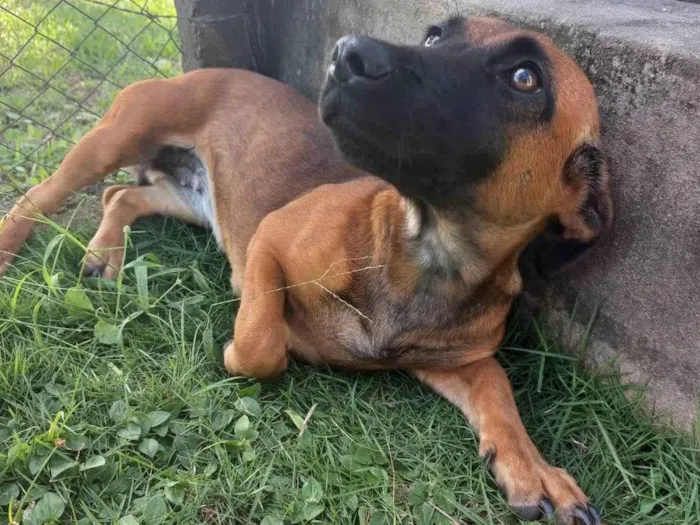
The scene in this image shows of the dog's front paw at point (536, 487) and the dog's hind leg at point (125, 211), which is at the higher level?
the dog's hind leg at point (125, 211)

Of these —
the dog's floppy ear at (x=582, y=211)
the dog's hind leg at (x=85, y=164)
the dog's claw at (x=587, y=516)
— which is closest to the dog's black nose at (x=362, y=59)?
the dog's floppy ear at (x=582, y=211)

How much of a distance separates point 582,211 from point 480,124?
0.61 metres

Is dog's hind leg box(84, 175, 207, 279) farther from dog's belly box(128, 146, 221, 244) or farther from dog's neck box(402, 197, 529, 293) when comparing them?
dog's neck box(402, 197, 529, 293)

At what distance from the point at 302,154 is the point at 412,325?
119 cm

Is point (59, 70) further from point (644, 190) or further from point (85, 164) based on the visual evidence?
point (644, 190)

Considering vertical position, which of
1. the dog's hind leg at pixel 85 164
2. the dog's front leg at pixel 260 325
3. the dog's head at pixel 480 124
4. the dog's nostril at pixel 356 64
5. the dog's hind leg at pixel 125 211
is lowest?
the dog's hind leg at pixel 125 211

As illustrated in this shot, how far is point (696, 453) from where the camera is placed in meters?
2.60

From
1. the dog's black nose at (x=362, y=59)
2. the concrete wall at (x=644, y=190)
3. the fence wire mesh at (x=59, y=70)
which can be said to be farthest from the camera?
the fence wire mesh at (x=59, y=70)

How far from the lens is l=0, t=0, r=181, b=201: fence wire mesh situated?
14.3ft

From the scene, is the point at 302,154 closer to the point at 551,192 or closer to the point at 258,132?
the point at 258,132

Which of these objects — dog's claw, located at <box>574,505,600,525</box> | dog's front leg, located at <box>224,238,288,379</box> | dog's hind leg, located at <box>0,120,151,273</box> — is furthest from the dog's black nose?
dog's hind leg, located at <box>0,120,151,273</box>

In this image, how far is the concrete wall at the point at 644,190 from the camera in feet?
7.96

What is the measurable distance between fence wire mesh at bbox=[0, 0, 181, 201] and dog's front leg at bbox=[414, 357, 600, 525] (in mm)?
2678

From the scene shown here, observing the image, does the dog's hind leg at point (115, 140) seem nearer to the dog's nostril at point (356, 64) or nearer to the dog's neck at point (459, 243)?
the dog's neck at point (459, 243)
